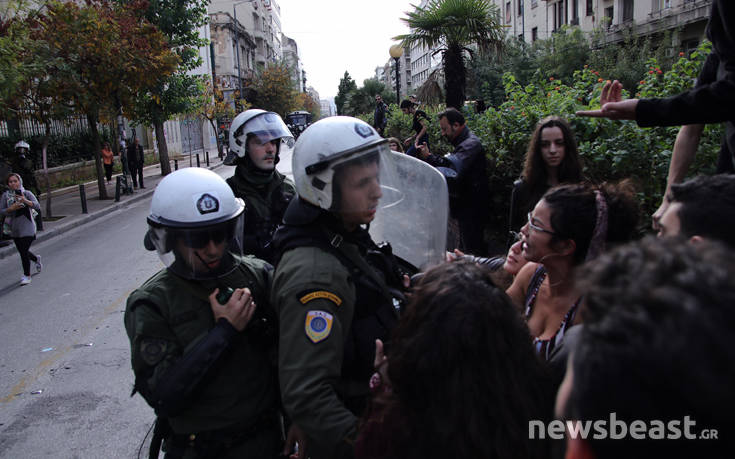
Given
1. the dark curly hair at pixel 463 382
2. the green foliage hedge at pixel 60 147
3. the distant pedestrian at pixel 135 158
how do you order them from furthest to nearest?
the distant pedestrian at pixel 135 158 < the green foliage hedge at pixel 60 147 < the dark curly hair at pixel 463 382

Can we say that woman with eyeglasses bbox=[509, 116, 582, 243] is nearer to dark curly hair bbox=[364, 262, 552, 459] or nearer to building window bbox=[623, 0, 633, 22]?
dark curly hair bbox=[364, 262, 552, 459]

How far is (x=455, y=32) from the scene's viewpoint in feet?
38.3

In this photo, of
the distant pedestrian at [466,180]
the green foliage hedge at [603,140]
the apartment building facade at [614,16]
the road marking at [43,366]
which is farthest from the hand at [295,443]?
the apartment building facade at [614,16]

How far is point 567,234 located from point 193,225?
4.51ft

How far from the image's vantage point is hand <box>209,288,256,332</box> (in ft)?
5.72

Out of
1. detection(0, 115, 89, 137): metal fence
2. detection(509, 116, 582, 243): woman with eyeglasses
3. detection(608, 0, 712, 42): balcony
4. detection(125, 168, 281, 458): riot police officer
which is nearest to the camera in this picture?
detection(125, 168, 281, 458): riot police officer

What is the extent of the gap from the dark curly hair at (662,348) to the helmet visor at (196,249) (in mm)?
1455

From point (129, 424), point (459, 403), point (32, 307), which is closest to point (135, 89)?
point (32, 307)

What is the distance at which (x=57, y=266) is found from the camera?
885cm

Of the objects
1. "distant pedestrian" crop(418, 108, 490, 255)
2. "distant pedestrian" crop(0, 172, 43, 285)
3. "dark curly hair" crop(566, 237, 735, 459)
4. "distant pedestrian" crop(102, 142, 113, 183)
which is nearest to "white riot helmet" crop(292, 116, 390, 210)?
"dark curly hair" crop(566, 237, 735, 459)

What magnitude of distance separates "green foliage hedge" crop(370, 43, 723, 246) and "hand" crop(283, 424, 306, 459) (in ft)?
9.19

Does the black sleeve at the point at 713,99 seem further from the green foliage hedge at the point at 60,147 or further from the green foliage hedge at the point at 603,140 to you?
the green foliage hedge at the point at 60,147

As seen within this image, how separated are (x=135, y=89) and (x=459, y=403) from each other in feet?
52.6

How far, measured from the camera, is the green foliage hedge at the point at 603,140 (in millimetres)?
3750
